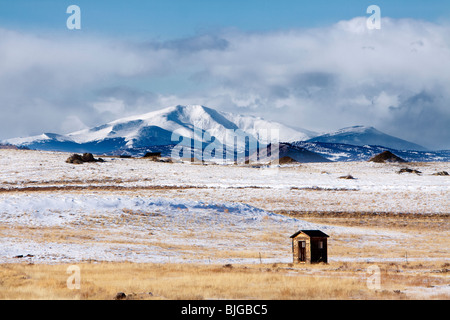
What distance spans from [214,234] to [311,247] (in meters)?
14.7

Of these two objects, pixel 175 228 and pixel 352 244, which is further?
pixel 175 228

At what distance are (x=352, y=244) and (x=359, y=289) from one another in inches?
968

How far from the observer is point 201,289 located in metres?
24.7

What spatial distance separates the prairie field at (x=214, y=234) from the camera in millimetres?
25844

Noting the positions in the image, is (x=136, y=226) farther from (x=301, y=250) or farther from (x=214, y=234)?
(x=301, y=250)

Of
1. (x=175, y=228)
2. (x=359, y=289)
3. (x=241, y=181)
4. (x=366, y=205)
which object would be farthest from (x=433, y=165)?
(x=359, y=289)

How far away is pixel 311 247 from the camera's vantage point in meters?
37.8

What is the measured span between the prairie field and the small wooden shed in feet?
2.93

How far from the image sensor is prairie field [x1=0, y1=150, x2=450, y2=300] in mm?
25844

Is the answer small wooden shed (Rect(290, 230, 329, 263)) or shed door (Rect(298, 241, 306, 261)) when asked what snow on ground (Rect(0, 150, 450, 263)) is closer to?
shed door (Rect(298, 241, 306, 261))

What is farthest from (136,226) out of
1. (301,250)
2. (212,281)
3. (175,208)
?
(212,281)
